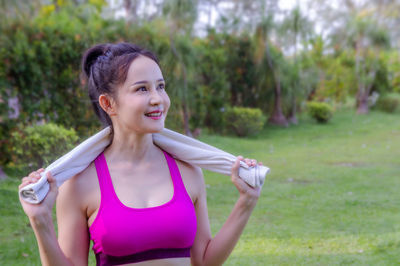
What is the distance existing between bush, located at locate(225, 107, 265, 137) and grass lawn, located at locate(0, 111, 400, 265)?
246 cm

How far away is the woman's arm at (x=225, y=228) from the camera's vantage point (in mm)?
1706

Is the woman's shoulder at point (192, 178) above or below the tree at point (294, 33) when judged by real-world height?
above

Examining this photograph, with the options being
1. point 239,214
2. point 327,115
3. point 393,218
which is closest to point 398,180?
point 393,218

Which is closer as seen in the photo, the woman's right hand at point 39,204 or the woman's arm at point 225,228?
the woman's right hand at point 39,204

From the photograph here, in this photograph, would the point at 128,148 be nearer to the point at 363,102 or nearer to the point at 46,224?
the point at 46,224

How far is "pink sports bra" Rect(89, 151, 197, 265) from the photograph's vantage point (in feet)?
5.30

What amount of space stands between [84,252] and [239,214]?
59 centimetres

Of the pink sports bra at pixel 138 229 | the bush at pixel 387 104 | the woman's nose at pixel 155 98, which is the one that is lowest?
the bush at pixel 387 104

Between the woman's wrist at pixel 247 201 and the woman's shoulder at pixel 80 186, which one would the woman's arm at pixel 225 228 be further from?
the woman's shoulder at pixel 80 186

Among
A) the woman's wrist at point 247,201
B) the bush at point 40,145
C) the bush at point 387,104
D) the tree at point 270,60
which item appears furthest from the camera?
the bush at point 387,104

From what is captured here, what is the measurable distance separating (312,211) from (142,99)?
432cm

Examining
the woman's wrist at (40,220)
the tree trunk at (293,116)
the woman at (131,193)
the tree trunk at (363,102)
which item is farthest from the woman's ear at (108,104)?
the tree trunk at (363,102)

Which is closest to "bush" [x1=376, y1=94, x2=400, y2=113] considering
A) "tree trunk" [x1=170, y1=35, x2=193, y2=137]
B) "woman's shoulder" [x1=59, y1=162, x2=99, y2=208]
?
"tree trunk" [x1=170, y1=35, x2=193, y2=137]

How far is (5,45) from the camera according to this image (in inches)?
293
